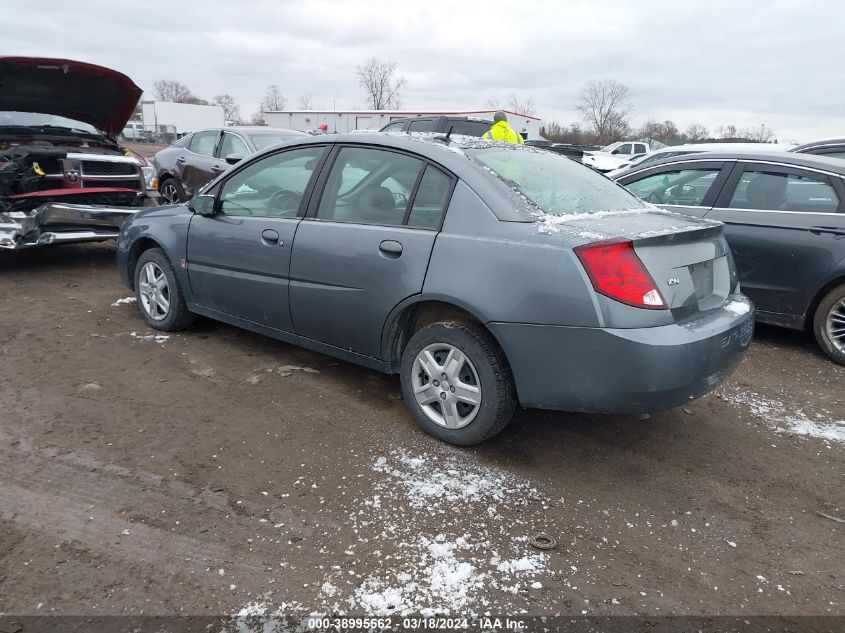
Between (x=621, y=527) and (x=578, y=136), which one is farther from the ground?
→ (x=578, y=136)

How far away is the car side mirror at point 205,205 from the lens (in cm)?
432

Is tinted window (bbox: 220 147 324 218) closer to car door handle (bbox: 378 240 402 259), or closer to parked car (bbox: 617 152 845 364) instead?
car door handle (bbox: 378 240 402 259)

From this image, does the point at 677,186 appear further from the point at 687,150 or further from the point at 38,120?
the point at 687,150

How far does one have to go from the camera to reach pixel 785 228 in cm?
483

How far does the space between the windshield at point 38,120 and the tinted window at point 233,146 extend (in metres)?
2.24

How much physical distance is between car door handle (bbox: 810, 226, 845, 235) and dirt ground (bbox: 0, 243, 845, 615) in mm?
1093

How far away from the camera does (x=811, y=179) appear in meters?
4.85

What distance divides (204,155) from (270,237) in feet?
22.4

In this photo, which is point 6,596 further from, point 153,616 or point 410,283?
point 410,283

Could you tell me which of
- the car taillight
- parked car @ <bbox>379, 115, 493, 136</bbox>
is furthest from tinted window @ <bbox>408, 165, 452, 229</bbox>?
parked car @ <bbox>379, 115, 493, 136</bbox>

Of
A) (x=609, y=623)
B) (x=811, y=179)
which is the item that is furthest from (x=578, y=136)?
(x=609, y=623)

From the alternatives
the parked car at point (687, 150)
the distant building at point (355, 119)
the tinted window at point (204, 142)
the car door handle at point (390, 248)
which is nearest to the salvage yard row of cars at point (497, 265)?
the car door handle at point (390, 248)

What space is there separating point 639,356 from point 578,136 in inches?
2362

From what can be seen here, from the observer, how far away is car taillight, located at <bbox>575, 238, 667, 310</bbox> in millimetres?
2717
